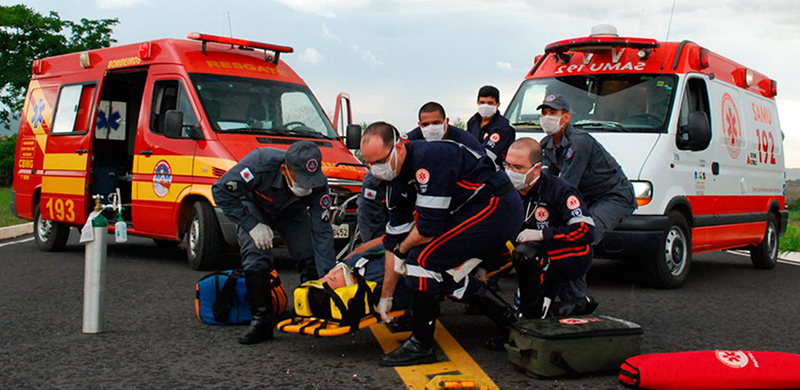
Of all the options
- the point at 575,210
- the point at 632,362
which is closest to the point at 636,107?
the point at 575,210

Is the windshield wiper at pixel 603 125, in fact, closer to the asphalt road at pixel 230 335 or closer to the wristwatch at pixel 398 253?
the asphalt road at pixel 230 335

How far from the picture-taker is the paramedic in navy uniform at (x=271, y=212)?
5500 mm

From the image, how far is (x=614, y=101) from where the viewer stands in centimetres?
838

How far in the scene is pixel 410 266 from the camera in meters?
4.77

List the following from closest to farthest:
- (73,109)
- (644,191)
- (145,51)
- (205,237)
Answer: (644,191)
(205,237)
(145,51)
(73,109)

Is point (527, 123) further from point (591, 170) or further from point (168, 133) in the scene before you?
point (168, 133)

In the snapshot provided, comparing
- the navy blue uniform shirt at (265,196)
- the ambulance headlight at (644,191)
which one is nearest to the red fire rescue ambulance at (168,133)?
the navy blue uniform shirt at (265,196)

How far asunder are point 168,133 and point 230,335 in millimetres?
3912

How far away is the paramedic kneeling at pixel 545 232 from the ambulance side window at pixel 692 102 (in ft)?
10.4

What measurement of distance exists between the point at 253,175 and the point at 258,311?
3.14 ft

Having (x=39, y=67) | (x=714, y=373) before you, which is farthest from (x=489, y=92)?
(x=39, y=67)

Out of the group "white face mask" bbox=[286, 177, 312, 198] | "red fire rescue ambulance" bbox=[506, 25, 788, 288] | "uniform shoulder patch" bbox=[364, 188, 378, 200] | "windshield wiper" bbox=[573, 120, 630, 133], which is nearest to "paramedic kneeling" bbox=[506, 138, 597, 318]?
"white face mask" bbox=[286, 177, 312, 198]

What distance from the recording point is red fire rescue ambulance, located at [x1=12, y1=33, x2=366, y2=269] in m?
8.81

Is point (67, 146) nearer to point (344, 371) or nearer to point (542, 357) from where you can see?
point (344, 371)
